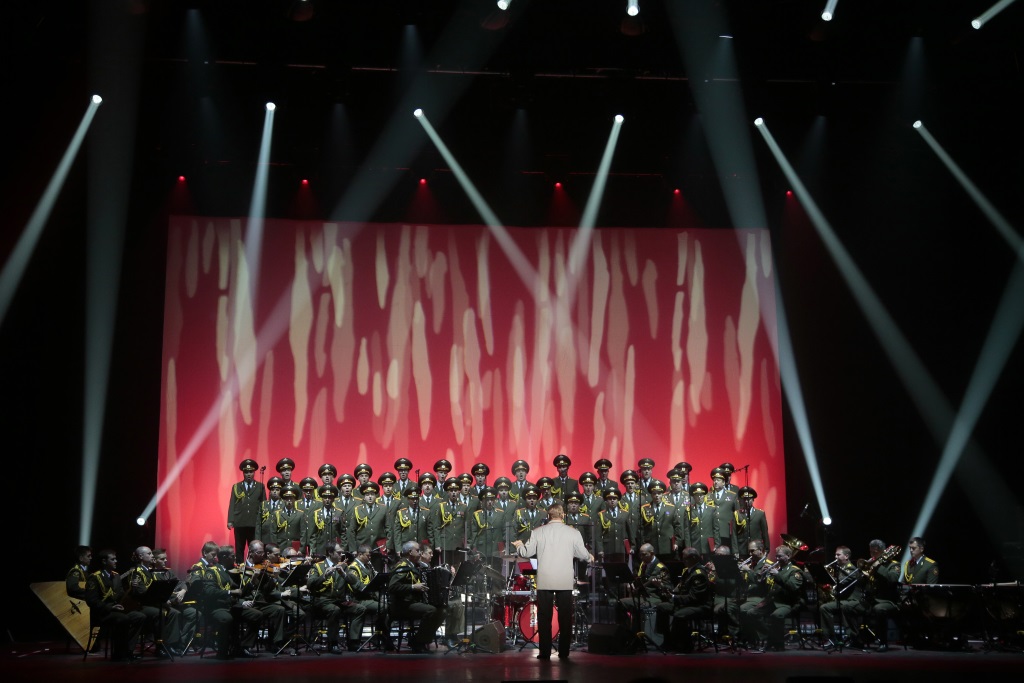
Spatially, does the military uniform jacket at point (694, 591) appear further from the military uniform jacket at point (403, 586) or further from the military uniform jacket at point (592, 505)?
the military uniform jacket at point (403, 586)

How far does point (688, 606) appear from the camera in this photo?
1005 centimetres

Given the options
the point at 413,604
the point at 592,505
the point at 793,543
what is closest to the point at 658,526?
the point at 592,505

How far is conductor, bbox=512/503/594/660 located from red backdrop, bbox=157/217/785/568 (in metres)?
4.97

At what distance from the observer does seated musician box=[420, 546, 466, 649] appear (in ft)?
34.2

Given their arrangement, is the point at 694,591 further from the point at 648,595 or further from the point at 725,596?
the point at 648,595

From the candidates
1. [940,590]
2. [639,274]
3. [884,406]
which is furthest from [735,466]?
[940,590]

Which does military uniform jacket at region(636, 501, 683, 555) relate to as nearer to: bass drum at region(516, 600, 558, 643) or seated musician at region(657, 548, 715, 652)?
bass drum at region(516, 600, 558, 643)

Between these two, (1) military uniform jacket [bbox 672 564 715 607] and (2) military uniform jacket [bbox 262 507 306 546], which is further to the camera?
(2) military uniform jacket [bbox 262 507 306 546]

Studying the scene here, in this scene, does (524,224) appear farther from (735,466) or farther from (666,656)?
(666,656)

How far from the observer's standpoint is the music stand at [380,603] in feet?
32.8

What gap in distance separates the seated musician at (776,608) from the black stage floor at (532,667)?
270 millimetres

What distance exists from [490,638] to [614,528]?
288 cm

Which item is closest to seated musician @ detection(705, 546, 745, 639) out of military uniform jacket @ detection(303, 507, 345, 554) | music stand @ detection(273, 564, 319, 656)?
music stand @ detection(273, 564, 319, 656)

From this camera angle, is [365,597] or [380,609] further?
[365,597]
